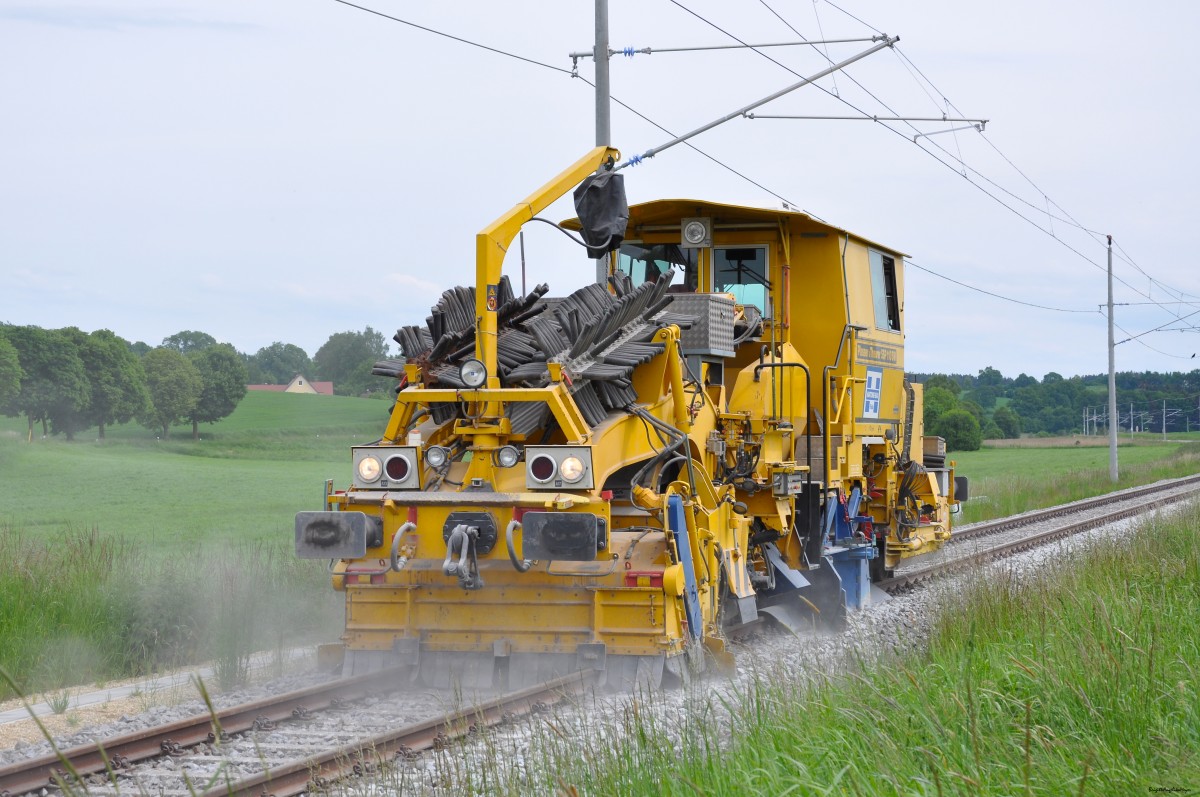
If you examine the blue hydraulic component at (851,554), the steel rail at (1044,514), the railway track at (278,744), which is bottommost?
the steel rail at (1044,514)

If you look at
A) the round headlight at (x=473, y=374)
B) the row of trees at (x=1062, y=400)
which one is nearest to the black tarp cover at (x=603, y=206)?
the round headlight at (x=473, y=374)

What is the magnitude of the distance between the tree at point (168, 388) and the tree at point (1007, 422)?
72301mm

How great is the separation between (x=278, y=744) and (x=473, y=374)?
2736 mm

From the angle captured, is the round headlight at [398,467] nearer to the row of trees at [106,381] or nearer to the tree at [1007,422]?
the row of trees at [106,381]

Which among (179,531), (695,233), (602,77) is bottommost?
(179,531)

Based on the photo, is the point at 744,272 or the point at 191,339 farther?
the point at 191,339

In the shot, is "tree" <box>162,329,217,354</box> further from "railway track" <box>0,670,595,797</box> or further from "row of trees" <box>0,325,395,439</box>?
"railway track" <box>0,670,595,797</box>

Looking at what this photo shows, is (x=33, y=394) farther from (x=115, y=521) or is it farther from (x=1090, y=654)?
(x=1090, y=654)

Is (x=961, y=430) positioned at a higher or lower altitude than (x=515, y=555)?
higher

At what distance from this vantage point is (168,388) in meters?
59.2

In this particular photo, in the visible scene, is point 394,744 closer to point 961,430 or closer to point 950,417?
point 950,417

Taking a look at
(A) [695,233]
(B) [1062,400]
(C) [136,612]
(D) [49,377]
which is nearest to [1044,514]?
(A) [695,233]

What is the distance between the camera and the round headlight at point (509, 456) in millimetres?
8148

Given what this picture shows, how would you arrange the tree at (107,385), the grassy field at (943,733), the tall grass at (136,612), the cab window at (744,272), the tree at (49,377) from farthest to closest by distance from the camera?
the tree at (107,385), the tree at (49,377), the cab window at (744,272), the tall grass at (136,612), the grassy field at (943,733)
